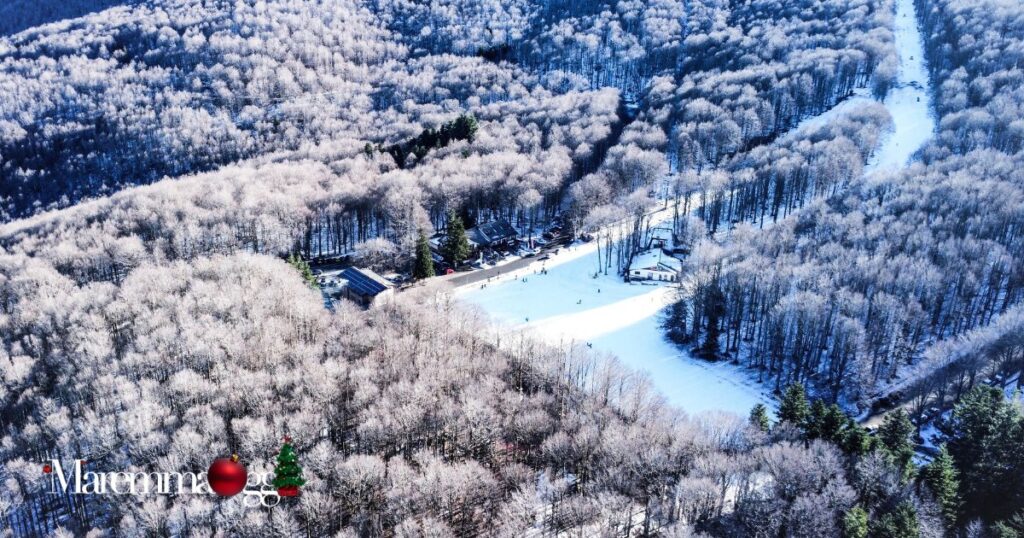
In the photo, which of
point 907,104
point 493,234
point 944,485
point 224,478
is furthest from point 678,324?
point 907,104

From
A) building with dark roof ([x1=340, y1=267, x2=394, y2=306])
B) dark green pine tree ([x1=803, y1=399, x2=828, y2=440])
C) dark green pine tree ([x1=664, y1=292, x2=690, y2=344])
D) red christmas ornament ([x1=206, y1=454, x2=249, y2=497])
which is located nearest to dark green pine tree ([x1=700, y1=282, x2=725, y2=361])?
dark green pine tree ([x1=664, y1=292, x2=690, y2=344])

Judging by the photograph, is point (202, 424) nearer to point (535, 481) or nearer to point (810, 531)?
A: point (535, 481)

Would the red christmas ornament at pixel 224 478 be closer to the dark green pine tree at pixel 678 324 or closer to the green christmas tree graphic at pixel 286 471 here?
the green christmas tree graphic at pixel 286 471

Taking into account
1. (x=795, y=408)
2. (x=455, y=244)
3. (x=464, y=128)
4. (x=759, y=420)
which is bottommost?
(x=759, y=420)

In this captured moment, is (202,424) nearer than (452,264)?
Yes

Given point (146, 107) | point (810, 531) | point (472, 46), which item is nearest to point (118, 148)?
point (146, 107)

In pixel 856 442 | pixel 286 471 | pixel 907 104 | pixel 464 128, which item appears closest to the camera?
pixel 286 471

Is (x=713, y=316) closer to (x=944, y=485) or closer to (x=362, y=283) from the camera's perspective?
(x=944, y=485)

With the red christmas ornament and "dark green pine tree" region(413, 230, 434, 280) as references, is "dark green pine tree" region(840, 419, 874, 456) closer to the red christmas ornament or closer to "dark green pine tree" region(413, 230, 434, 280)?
the red christmas ornament
